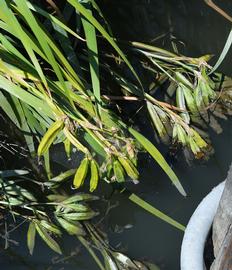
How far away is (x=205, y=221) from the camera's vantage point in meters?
1.22

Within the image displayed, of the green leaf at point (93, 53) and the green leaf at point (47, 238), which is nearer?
the green leaf at point (93, 53)

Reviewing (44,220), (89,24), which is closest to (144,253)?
(44,220)

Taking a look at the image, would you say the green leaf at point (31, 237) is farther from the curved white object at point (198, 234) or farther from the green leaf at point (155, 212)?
the curved white object at point (198, 234)

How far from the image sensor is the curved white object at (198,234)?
1.16 metres

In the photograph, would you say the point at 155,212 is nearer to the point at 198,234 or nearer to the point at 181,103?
the point at 181,103

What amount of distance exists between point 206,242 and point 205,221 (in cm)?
7

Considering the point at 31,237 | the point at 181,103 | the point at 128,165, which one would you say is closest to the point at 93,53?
the point at 128,165

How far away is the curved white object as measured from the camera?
3.81ft

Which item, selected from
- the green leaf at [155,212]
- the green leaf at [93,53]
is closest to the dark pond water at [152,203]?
the green leaf at [155,212]

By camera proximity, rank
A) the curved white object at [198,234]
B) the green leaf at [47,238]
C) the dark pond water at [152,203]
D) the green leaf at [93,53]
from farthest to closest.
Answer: the dark pond water at [152,203] → the green leaf at [47,238] → the green leaf at [93,53] → the curved white object at [198,234]

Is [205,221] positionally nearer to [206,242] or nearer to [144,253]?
[206,242]

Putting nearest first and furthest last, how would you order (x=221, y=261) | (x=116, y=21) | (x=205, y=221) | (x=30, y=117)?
(x=221, y=261), (x=205, y=221), (x=30, y=117), (x=116, y=21)

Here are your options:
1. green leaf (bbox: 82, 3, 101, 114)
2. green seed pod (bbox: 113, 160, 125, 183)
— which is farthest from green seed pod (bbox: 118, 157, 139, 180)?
green leaf (bbox: 82, 3, 101, 114)

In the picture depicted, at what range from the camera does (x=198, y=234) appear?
1203 mm
